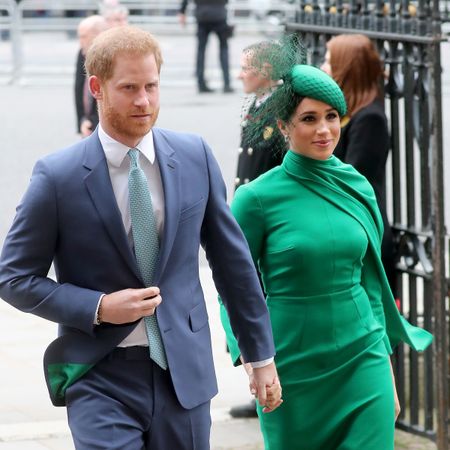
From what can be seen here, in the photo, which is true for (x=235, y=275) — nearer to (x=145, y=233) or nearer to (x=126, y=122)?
(x=145, y=233)

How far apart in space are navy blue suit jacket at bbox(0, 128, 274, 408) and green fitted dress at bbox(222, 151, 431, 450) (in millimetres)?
557

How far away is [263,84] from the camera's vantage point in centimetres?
481

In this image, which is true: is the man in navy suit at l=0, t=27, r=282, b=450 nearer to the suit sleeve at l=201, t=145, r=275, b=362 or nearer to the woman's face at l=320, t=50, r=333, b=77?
the suit sleeve at l=201, t=145, r=275, b=362

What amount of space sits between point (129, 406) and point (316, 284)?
0.95 m

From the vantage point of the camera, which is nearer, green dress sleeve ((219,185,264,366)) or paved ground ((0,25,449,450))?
green dress sleeve ((219,185,264,366))

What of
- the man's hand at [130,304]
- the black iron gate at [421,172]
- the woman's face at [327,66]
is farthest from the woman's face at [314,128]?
the woman's face at [327,66]

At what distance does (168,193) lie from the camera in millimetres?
3861

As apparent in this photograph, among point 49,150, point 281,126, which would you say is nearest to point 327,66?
point 281,126

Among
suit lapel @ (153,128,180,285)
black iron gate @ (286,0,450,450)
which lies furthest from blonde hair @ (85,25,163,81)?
black iron gate @ (286,0,450,450)

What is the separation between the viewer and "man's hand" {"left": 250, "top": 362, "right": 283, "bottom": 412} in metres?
4.10

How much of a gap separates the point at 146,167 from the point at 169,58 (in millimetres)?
19207

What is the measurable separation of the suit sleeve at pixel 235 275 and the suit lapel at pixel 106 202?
0.31 metres

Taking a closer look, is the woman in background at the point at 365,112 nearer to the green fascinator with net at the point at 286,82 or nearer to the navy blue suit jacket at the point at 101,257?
the green fascinator with net at the point at 286,82

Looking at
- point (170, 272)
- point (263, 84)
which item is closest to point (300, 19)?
point (263, 84)
